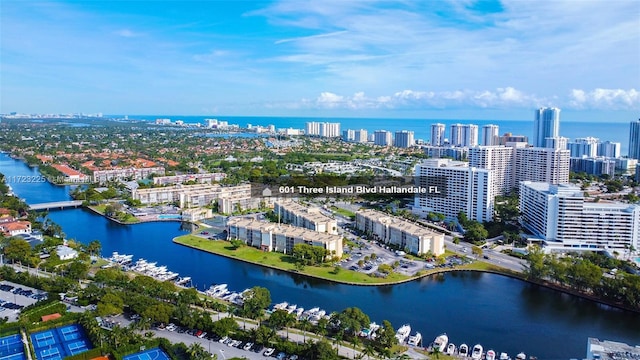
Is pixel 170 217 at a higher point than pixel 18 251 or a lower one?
lower

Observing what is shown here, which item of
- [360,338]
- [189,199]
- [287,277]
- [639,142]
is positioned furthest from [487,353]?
[639,142]

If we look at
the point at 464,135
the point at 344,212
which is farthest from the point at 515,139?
the point at 344,212

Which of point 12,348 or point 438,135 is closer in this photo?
point 12,348

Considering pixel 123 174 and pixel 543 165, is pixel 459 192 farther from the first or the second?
pixel 123 174

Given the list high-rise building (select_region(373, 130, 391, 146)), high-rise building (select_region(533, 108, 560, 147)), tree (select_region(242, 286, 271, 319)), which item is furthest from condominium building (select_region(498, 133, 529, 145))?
tree (select_region(242, 286, 271, 319))

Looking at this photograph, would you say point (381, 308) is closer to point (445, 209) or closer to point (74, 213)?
point (445, 209)

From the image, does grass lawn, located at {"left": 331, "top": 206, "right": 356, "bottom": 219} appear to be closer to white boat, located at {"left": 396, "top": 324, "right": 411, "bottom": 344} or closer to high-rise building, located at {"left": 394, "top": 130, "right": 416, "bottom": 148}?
white boat, located at {"left": 396, "top": 324, "right": 411, "bottom": 344}
